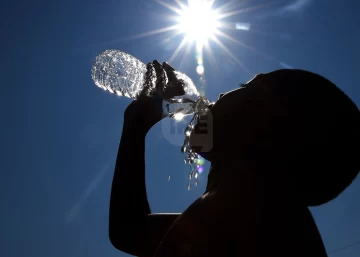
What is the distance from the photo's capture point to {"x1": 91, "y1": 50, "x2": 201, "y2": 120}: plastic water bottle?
9.37ft

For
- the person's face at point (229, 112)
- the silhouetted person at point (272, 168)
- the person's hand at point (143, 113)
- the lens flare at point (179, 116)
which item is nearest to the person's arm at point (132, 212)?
the person's hand at point (143, 113)

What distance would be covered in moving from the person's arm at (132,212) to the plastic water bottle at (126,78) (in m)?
0.80

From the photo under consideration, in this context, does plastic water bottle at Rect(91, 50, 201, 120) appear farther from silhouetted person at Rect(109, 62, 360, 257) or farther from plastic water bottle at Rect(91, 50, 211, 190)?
silhouetted person at Rect(109, 62, 360, 257)

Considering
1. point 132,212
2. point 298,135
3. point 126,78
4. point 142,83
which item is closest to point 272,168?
point 298,135

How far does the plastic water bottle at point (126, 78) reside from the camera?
2857mm

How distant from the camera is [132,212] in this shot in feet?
6.12

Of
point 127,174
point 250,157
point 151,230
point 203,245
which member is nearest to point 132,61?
point 127,174

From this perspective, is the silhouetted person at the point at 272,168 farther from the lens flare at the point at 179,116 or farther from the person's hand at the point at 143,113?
the lens flare at the point at 179,116

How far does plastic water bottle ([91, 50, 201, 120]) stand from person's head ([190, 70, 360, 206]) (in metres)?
1.25

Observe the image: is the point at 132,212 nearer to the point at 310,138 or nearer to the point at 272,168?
the point at 272,168

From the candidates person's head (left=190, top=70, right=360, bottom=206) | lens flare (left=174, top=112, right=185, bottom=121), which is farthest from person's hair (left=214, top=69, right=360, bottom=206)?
lens flare (left=174, top=112, right=185, bottom=121)

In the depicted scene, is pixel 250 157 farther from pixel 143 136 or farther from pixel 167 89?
pixel 167 89

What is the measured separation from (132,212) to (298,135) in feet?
3.44

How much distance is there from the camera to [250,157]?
4.48 ft
